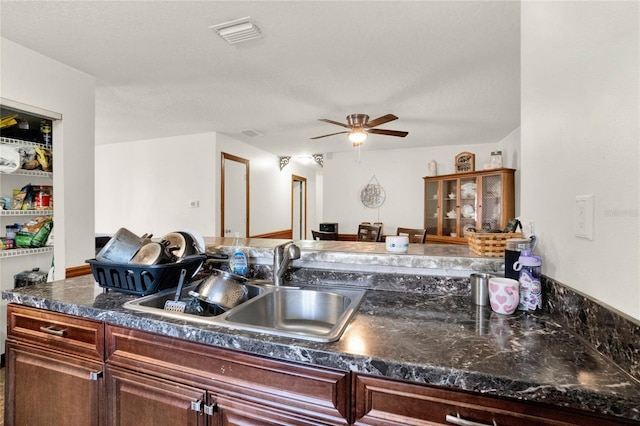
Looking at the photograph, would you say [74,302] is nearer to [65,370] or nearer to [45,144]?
[65,370]

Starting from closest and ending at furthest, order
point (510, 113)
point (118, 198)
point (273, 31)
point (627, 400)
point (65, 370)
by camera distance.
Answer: point (627, 400), point (65, 370), point (273, 31), point (510, 113), point (118, 198)

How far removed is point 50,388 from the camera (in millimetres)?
1097

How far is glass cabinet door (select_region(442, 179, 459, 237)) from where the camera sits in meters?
4.43

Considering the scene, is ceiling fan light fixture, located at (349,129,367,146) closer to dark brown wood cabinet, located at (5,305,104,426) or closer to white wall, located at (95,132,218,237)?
white wall, located at (95,132,218,237)

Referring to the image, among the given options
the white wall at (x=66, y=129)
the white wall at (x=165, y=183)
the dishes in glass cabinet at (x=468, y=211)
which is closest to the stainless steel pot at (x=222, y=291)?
the white wall at (x=66, y=129)

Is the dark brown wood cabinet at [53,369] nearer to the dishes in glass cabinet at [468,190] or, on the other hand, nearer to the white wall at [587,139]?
the white wall at [587,139]

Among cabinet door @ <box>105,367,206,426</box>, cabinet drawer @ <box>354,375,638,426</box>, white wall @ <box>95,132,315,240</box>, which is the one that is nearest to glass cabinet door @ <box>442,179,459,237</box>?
white wall @ <box>95,132,315,240</box>

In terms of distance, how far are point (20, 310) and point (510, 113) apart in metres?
4.07

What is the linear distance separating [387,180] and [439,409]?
4.70 meters

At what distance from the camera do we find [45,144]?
224cm

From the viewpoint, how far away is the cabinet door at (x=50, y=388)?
1031mm

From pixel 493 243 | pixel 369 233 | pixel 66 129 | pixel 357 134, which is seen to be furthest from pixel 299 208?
pixel 493 243

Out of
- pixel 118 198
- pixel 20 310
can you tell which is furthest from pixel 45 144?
pixel 118 198

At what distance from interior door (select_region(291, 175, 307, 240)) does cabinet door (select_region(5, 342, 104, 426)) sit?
5.72m
